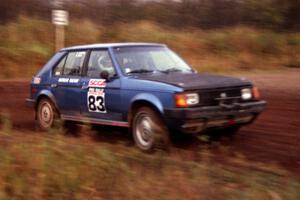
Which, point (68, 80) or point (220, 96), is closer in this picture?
point (220, 96)

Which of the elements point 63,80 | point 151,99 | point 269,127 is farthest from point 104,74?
point 269,127

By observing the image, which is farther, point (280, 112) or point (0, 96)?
point (0, 96)

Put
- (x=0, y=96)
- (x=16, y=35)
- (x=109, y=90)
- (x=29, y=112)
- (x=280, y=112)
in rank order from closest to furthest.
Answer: (x=109, y=90)
(x=280, y=112)
(x=29, y=112)
(x=0, y=96)
(x=16, y=35)

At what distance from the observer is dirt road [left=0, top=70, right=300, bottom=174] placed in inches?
300

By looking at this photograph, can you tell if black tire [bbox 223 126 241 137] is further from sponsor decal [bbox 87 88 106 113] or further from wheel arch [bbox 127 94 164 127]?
sponsor decal [bbox 87 88 106 113]

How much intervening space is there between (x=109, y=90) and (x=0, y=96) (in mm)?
9055

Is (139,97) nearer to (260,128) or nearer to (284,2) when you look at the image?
(260,128)

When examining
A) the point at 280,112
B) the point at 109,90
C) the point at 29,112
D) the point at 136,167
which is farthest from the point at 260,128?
the point at 29,112

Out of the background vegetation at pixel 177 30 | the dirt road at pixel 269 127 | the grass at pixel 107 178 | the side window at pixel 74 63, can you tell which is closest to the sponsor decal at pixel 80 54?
the side window at pixel 74 63

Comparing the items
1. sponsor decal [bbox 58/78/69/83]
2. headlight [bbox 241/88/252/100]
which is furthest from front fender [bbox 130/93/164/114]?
sponsor decal [bbox 58/78/69/83]

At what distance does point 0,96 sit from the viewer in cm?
1677

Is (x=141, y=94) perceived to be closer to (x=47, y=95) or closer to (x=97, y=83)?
(x=97, y=83)

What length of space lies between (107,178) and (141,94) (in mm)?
2652

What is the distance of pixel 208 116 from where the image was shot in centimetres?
762
